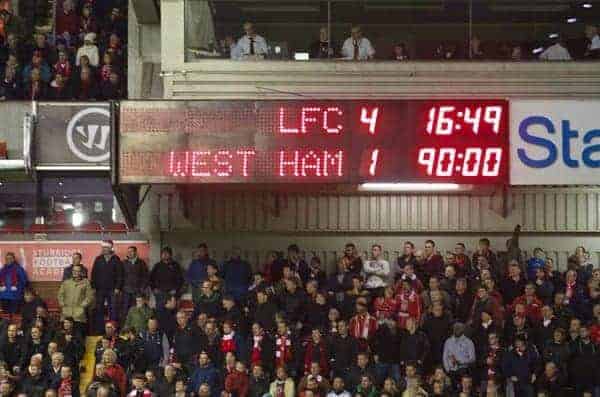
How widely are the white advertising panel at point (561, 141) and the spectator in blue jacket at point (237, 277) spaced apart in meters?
5.10

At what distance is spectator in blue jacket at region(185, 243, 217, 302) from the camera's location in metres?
25.8

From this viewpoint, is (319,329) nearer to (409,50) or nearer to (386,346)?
(386,346)

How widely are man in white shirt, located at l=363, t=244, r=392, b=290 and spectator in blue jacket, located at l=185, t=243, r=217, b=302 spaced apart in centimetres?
270

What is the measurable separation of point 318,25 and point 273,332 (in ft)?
19.2

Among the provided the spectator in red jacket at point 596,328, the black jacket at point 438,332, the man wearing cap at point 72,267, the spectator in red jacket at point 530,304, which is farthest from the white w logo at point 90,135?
the spectator in red jacket at point 596,328

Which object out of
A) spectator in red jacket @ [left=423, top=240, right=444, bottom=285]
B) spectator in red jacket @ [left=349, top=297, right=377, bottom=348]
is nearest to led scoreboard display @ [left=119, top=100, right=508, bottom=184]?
spectator in red jacket @ [left=423, top=240, right=444, bottom=285]

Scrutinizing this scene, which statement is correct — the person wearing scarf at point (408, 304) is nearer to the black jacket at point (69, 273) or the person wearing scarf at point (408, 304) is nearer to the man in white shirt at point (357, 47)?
the man in white shirt at point (357, 47)

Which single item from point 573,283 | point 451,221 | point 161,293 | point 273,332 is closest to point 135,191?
point 161,293

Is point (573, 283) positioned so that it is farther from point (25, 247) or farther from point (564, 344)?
point (25, 247)

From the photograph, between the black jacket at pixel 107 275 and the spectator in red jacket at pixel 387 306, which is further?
the black jacket at pixel 107 275

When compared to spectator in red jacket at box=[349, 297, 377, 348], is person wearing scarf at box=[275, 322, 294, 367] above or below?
below

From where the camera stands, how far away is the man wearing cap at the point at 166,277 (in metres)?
25.7

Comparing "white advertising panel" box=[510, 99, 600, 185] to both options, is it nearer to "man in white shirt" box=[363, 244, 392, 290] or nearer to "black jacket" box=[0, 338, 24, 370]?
"man in white shirt" box=[363, 244, 392, 290]

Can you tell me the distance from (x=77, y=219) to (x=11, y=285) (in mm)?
2401
